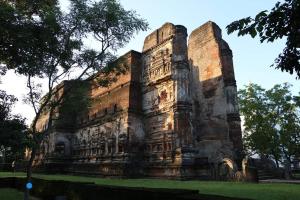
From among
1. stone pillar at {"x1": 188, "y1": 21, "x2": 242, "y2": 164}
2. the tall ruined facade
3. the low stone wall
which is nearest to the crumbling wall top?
the tall ruined facade

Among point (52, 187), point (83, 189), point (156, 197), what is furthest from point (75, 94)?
point (156, 197)

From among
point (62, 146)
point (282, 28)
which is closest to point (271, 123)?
point (62, 146)

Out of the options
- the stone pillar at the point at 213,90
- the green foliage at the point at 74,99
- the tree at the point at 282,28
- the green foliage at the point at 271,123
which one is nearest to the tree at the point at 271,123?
the green foliage at the point at 271,123

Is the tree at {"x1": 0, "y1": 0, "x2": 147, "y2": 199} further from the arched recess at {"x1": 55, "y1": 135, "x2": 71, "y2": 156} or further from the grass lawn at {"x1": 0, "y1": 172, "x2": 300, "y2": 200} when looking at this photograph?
the arched recess at {"x1": 55, "y1": 135, "x2": 71, "y2": 156}

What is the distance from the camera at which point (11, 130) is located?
10570 millimetres

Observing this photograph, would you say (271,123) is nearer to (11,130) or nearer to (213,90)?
(213,90)

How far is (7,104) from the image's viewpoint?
36.7 feet

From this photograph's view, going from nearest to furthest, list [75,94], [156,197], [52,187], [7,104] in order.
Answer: [156,197]
[7,104]
[52,187]
[75,94]

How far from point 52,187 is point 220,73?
14085 millimetres

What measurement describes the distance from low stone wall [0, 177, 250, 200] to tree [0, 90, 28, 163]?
241cm

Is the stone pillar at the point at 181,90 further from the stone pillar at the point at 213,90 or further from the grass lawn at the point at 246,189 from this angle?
the grass lawn at the point at 246,189

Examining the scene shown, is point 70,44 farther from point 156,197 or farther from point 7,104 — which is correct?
point 156,197

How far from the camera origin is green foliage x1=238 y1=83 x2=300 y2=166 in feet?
87.5

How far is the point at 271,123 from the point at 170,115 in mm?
14419
